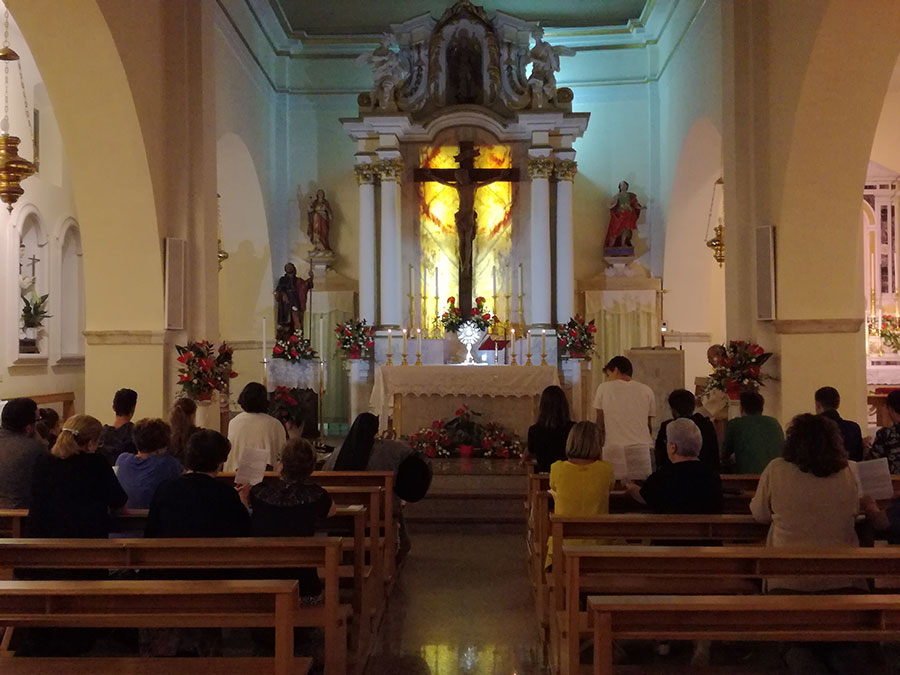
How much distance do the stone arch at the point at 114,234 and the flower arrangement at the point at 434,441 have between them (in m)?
3.09

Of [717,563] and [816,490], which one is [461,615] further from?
[816,490]

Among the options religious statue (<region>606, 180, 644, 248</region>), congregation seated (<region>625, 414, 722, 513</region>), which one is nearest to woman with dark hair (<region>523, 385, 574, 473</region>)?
congregation seated (<region>625, 414, 722, 513</region>)

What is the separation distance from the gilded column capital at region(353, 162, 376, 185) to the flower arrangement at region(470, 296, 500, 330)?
2.68 meters

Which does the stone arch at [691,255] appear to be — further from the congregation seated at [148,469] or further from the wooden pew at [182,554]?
the wooden pew at [182,554]

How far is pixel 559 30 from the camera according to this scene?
1620cm

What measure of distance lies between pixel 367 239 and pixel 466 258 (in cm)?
168

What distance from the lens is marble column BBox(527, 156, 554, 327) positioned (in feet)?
48.1

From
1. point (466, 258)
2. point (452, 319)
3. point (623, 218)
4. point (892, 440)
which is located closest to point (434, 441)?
point (452, 319)

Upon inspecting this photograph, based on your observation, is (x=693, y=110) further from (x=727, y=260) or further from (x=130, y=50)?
(x=130, y=50)

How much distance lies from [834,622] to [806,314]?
233 inches

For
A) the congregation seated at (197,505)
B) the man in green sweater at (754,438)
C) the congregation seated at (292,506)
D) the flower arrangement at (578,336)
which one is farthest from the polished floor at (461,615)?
the flower arrangement at (578,336)

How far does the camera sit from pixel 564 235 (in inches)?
584

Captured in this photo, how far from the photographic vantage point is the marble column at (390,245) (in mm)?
14773

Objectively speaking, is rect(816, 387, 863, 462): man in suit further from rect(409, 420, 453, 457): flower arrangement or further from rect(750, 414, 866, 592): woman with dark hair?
rect(409, 420, 453, 457): flower arrangement
